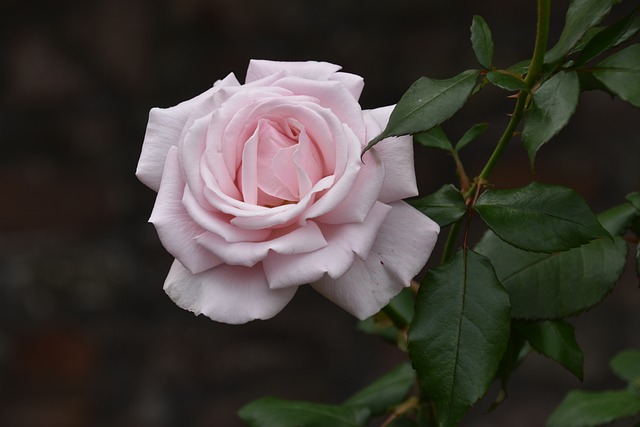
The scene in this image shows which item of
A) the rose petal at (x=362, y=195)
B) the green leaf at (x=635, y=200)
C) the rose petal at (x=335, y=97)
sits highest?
the rose petal at (x=335, y=97)

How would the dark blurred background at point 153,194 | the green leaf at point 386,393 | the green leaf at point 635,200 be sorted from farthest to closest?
the dark blurred background at point 153,194 < the green leaf at point 386,393 < the green leaf at point 635,200

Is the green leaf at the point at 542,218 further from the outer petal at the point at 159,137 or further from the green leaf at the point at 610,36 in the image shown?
the outer petal at the point at 159,137

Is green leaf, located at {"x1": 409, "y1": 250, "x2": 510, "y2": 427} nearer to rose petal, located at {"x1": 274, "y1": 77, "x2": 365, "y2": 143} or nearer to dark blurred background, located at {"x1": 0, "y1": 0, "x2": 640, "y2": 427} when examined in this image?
rose petal, located at {"x1": 274, "y1": 77, "x2": 365, "y2": 143}

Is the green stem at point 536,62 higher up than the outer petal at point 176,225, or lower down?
higher up

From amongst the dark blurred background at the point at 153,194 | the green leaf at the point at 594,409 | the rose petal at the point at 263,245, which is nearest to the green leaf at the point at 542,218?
the rose petal at the point at 263,245

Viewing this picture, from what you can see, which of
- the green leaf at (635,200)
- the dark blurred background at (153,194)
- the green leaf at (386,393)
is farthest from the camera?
the dark blurred background at (153,194)

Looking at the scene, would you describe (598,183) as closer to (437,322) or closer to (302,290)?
(302,290)

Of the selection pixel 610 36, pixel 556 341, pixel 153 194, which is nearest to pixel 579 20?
pixel 610 36
